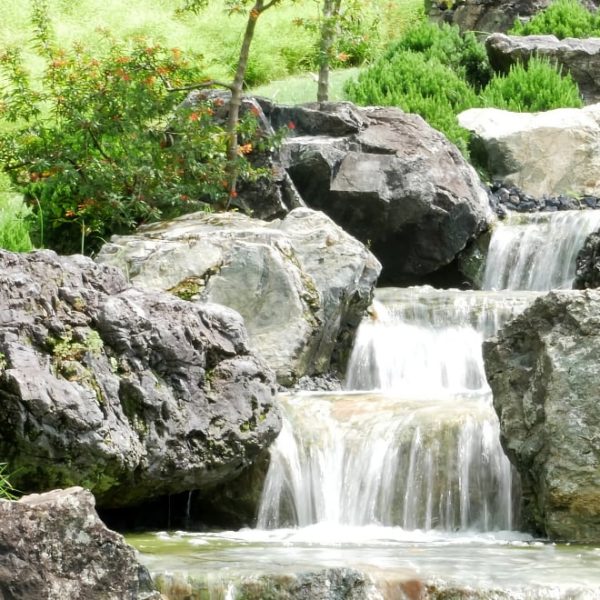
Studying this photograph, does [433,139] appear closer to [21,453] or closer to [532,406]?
[532,406]

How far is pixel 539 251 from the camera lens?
14312 millimetres

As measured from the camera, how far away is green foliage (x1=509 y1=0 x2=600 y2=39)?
76.8 ft

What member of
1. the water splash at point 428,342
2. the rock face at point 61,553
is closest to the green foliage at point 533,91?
the water splash at point 428,342

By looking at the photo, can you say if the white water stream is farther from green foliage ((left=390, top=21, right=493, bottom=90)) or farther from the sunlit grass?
the sunlit grass

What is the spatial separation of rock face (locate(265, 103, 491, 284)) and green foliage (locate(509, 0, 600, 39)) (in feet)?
31.4

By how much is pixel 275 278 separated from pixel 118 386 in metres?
3.04

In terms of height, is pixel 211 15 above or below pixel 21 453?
above

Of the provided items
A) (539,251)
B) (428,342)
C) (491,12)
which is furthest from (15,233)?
Result: (491,12)

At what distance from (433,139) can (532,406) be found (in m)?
7.47

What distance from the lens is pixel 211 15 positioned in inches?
1229

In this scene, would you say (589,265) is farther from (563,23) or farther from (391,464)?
(563,23)

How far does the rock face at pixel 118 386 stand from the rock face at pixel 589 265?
491cm

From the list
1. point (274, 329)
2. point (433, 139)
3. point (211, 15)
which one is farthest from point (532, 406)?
point (211, 15)

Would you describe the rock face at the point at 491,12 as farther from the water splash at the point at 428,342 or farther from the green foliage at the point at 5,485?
the green foliage at the point at 5,485
